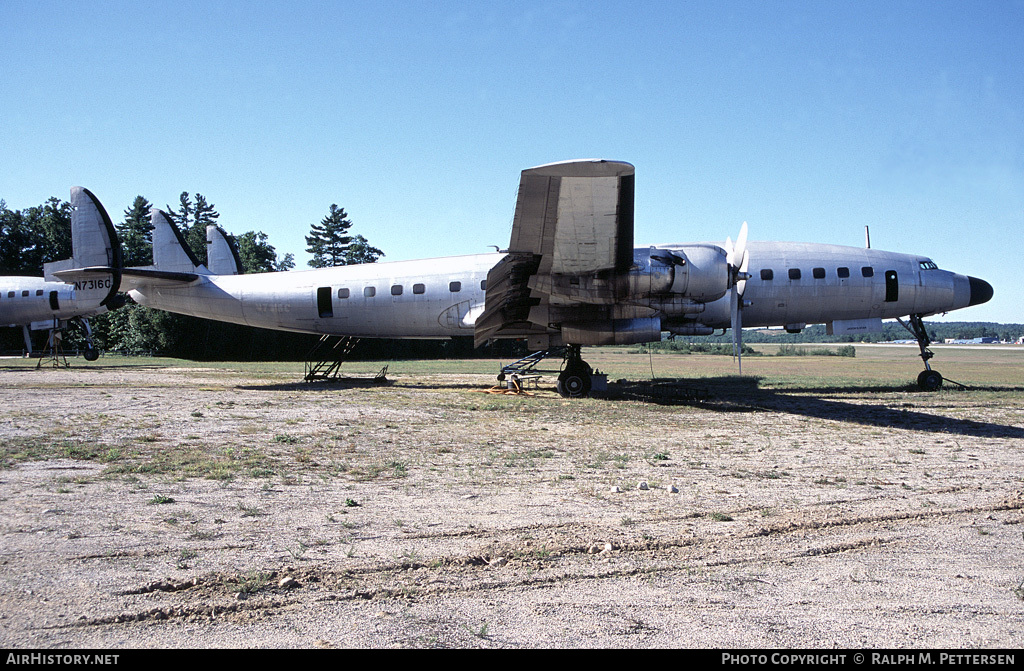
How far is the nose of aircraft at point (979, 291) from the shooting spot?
18188 millimetres

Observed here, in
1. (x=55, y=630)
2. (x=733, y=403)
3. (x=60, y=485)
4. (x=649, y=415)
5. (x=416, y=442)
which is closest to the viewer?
(x=55, y=630)

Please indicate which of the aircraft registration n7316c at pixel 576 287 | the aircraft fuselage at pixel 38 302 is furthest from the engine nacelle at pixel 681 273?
the aircraft fuselage at pixel 38 302

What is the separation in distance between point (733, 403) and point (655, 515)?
9927 mm

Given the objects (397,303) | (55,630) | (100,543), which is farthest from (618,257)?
(55,630)

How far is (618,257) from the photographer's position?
1266 cm

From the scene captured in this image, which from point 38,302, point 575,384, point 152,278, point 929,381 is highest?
point 38,302

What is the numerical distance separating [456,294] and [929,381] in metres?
13.3

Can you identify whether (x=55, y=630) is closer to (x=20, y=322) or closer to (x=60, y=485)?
(x=60, y=485)

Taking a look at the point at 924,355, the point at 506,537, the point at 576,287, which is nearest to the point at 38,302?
the point at 576,287

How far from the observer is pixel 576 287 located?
13.5 meters

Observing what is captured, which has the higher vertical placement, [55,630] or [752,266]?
[752,266]

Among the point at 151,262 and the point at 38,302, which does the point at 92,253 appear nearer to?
the point at 38,302

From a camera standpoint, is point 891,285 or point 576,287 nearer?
point 576,287

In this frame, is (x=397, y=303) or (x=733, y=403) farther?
(x=397, y=303)
